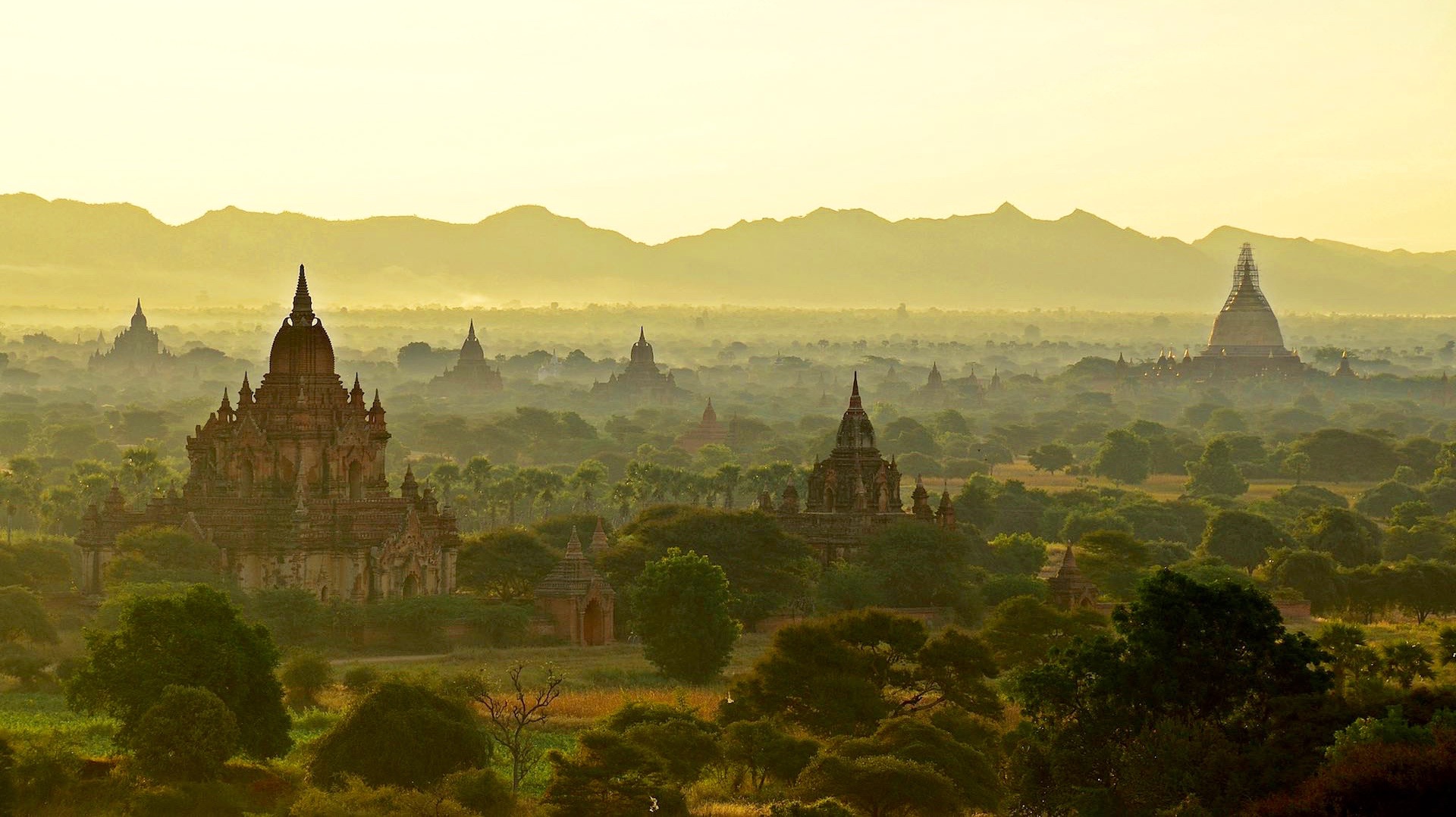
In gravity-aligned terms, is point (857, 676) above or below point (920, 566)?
above

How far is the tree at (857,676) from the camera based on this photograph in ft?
170

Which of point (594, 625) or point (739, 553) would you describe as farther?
point (739, 553)

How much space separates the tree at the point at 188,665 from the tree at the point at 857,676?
32.6 feet

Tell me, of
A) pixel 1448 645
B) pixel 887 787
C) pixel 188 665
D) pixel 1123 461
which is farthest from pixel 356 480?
pixel 1123 461

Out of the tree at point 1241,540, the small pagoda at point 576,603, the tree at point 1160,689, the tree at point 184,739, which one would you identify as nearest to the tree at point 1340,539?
the tree at point 1241,540

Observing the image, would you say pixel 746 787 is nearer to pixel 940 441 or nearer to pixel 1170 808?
pixel 1170 808

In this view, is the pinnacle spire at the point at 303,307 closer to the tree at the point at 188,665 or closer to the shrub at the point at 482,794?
the tree at the point at 188,665

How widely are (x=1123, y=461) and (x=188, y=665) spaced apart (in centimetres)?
11021

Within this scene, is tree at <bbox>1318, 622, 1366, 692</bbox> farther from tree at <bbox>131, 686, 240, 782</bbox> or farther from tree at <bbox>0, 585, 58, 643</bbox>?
tree at <bbox>0, 585, 58, 643</bbox>

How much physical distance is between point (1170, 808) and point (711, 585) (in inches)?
1134

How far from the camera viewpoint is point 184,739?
47.8 m

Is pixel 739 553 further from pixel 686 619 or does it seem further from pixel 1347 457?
pixel 1347 457

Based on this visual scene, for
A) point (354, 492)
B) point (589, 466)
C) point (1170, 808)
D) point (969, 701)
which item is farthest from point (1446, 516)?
point (1170, 808)

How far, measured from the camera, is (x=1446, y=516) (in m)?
122
